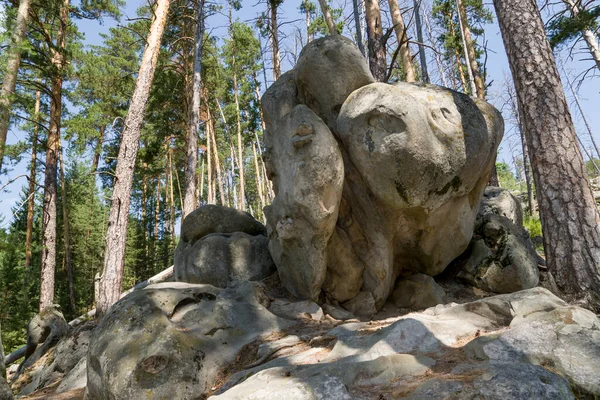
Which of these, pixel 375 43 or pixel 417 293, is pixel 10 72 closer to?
pixel 375 43

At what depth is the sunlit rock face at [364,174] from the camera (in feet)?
18.9

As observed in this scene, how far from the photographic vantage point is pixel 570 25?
11164 millimetres

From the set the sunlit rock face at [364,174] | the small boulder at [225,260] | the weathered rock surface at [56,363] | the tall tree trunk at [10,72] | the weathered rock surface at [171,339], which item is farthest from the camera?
the tall tree trunk at [10,72]

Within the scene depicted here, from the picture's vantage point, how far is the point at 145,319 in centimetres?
490

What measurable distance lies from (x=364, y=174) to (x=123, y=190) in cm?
594

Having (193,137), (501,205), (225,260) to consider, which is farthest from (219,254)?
(193,137)

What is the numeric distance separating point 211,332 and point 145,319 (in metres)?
0.80

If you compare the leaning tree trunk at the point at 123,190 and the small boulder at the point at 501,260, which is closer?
the small boulder at the point at 501,260

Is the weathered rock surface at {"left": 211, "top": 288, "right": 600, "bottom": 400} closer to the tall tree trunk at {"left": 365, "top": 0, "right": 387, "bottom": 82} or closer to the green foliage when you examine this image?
the tall tree trunk at {"left": 365, "top": 0, "right": 387, "bottom": 82}

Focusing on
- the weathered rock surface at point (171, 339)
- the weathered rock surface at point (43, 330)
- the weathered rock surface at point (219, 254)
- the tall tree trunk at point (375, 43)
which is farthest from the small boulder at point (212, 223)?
the tall tree trunk at point (375, 43)

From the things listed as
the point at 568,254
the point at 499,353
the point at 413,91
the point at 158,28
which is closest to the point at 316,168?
the point at 413,91

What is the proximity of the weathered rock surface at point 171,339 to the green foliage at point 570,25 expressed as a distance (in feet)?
37.2

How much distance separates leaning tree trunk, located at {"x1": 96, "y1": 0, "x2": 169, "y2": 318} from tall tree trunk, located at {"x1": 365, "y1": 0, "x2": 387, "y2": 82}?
5480mm

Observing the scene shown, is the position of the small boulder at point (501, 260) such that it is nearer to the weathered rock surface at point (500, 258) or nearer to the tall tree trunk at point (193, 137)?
the weathered rock surface at point (500, 258)
